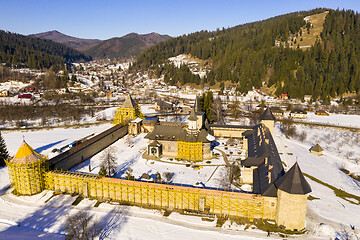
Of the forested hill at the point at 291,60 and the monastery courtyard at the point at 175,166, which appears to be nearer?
the monastery courtyard at the point at 175,166

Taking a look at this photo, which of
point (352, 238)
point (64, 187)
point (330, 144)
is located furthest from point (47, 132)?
point (330, 144)

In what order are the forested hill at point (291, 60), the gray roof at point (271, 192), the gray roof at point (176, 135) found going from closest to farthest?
the gray roof at point (271, 192) → the gray roof at point (176, 135) → the forested hill at point (291, 60)

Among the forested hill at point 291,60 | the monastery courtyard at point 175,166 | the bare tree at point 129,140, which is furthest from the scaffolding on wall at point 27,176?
the forested hill at point 291,60

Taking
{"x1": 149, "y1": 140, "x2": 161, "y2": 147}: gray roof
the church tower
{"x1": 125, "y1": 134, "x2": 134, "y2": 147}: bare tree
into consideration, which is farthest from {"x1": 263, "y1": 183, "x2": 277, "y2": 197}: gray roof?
{"x1": 125, "y1": 134, "x2": 134, "y2": 147}: bare tree

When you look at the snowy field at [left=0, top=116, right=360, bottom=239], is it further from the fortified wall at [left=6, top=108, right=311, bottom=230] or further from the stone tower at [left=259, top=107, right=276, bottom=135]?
the stone tower at [left=259, top=107, right=276, bottom=135]

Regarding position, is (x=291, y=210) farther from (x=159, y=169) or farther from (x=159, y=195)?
(x=159, y=169)

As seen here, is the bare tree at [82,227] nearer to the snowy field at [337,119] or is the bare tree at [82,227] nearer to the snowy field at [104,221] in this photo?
the snowy field at [104,221]

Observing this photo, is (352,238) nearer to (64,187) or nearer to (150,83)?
(64,187)

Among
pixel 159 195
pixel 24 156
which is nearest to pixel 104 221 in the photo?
pixel 159 195
